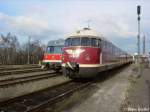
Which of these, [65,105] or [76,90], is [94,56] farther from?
[65,105]

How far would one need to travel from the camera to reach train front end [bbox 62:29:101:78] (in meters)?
18.6

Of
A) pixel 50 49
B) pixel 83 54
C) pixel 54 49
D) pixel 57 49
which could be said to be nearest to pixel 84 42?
pixel 83 54

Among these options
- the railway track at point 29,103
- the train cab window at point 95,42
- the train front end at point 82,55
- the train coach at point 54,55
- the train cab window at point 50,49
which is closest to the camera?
the railway track at point 29,103

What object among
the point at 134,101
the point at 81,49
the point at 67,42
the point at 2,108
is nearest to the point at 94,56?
the point at 81,49

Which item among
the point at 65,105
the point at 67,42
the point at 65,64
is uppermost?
the point at 67,42

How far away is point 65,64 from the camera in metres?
19.3

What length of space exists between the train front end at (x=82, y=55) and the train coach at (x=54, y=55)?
831 centimetres

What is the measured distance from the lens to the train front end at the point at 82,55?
18641mm

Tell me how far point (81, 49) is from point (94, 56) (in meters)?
0.91

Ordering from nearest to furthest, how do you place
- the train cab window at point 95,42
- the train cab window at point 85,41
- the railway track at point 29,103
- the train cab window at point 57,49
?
the railway track at point 29,103, the train cab window at point 85,41, the train cab window at point 95,42, the train cab window at point 57,49

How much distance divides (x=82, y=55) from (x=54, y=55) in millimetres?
10226

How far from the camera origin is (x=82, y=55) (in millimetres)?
18672

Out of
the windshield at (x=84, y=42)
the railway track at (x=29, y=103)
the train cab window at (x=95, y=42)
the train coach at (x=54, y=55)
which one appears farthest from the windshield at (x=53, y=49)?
the railway track at (x=29, y=103)

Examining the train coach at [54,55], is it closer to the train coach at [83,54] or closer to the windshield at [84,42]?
the train coach at [83,54]
